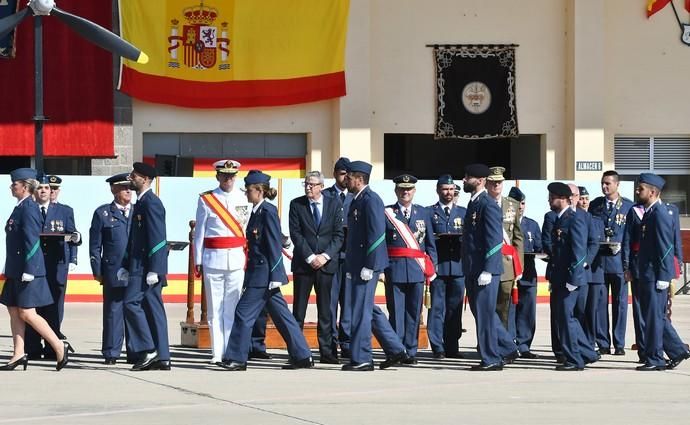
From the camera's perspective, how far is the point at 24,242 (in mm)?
13727

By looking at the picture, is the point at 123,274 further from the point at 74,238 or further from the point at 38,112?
the point at 38,112

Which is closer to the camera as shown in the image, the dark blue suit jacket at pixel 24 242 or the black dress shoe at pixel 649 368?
the dark blue suit jacket at pixel 24 242

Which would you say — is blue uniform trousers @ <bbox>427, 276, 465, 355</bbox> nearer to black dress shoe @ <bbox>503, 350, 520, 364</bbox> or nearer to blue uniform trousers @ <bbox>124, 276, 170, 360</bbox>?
black dress shoe @ <bbox>503, 350, 520, 364</bbox>

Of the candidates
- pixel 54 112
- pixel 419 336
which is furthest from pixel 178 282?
pixel 419 336

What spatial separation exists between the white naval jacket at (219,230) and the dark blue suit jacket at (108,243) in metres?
0.80

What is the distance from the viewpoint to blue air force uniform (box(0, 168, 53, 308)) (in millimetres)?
13727

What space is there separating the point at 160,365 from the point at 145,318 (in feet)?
1.62

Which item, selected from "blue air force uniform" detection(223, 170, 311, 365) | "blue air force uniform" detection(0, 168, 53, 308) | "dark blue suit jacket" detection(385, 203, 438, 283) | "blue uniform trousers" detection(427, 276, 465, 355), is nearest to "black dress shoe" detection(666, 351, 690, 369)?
"blue uniform trousers" detection(427, 276, 465, 355)

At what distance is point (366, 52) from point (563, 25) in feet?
12.8

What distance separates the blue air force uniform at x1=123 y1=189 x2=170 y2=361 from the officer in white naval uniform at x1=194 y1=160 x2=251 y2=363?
1.56 ft

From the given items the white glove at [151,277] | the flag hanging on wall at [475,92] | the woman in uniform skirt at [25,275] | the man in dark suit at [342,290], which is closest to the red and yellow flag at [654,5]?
the flag hanging on wall at [475,92]

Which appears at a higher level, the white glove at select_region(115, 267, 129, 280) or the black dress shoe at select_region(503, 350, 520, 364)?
the white glove at select_region(115, 267, 129, 280)

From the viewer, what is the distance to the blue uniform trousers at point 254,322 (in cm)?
1390

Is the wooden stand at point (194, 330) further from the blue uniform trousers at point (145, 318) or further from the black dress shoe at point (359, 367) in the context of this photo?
the black dress shoe at point (359, 367)
